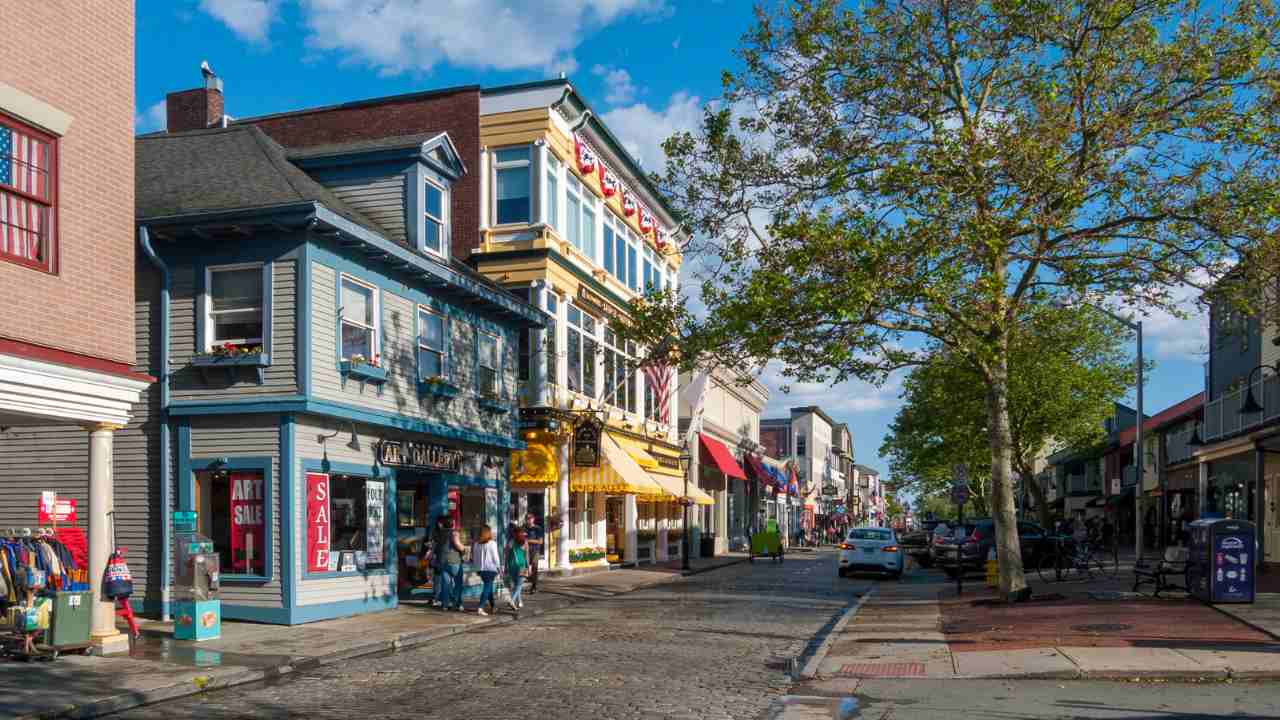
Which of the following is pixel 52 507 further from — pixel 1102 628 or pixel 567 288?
pixel 567 288

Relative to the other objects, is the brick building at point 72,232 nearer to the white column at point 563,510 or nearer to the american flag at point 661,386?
the white column at point 563,510

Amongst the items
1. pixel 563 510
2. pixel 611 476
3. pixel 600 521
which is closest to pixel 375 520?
pixel 563 510

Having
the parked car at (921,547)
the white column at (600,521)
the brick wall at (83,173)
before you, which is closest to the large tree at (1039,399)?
the parked car at (921,547)

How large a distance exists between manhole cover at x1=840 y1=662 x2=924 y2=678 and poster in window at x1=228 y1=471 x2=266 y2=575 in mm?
9627

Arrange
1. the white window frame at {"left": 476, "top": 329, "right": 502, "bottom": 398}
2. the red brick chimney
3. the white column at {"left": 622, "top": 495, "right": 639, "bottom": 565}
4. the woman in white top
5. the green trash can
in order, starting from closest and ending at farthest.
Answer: the green trash can
the woman in white top
the white window frame at {"left": 476, "top": 329, "right": 502, "bottom": 398}
the red brick chimney
the white column at {"left": 622, "top": 495, "right": 639, "bottom": 565}

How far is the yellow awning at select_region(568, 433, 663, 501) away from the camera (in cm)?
3027

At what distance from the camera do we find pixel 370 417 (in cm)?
1984

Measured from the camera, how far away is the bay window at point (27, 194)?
1330 cm

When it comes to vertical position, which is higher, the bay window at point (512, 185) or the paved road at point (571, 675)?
the bay window at point (512, 185)

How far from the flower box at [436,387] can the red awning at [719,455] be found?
24326 mm

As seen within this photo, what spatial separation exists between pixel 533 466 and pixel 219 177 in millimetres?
11453

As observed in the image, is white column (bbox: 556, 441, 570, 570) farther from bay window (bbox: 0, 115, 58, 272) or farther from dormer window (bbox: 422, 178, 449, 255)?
bay window (bbox: 0, 115, 58, 272)

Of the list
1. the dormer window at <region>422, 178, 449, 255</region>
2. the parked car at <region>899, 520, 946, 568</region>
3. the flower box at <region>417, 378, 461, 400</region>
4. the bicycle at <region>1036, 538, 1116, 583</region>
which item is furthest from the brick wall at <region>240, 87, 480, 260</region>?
the parked car at <region>899, 520, 946, 568</region>

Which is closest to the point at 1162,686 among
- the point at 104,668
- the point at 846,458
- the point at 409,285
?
the point at 104,668
